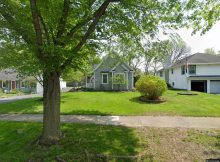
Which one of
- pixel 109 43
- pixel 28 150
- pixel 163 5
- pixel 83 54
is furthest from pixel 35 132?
pixel 163 5

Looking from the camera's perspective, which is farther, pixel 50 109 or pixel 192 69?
pixel 192 69

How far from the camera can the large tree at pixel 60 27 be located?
25.8ft

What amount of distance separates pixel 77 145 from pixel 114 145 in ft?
4.26

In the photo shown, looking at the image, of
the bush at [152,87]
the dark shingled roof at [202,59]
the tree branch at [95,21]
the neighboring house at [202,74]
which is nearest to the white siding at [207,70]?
the neighboring house at [202,74]

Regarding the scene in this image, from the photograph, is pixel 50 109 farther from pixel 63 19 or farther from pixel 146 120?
pixel 146 120

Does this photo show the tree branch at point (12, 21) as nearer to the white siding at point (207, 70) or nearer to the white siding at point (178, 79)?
the white siding at point (178, 79)

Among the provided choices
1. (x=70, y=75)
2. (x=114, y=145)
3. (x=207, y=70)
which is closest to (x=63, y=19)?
(x=114, y=145)

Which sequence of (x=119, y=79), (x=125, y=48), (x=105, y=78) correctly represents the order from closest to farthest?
(x=125, y=48), (x=119, y=79), (x=105, y=78)

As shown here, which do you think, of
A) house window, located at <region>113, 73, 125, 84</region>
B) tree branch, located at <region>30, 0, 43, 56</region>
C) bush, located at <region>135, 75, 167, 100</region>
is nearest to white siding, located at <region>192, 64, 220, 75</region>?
house window, located at <region>113, 73, 125, 84</region>

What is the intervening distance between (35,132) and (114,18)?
18.9ft

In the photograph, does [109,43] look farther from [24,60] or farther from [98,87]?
[98,87]

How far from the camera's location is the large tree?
25.8 feet

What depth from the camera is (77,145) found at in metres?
8.51

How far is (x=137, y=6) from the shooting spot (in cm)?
917
